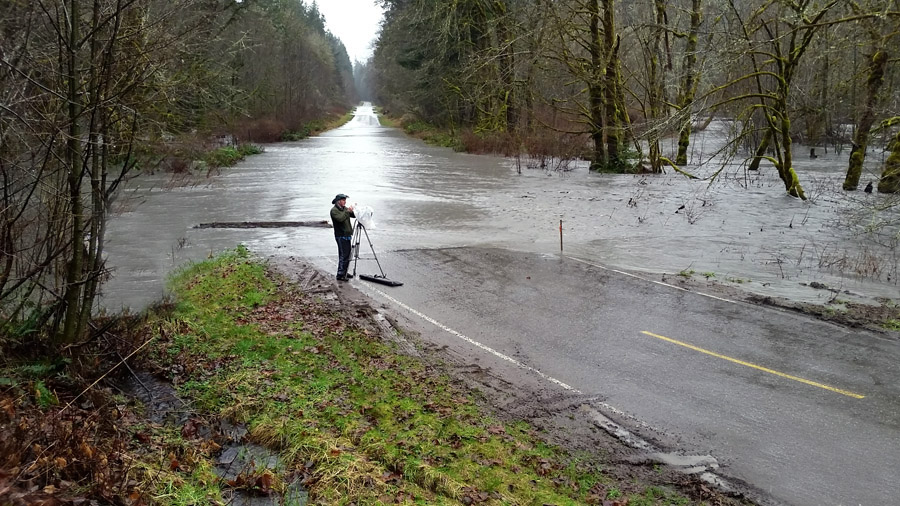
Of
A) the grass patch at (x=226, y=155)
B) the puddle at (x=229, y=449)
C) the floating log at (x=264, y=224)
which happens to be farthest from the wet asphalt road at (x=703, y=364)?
the grass patch at (x=226, y=155)

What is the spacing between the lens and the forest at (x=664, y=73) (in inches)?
825

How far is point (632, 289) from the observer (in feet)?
45.4

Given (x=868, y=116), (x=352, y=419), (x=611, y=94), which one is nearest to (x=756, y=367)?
(x=352, y=419)

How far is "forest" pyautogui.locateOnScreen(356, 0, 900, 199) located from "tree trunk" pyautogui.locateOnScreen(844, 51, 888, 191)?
0.22ft

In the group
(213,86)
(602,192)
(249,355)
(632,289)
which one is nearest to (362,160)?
(213,86)

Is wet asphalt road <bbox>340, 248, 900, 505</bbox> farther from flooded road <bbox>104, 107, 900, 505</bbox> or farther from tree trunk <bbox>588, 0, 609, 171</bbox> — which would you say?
tree trunk <bbox>588, 0, 609, 171</bbox>

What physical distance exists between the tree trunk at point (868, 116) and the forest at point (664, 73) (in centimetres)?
7

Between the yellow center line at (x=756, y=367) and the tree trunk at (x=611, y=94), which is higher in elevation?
the tree trunk at (x=611, y=94)

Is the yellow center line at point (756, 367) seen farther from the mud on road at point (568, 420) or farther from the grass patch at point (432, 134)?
the grass patch at point (432, 134)

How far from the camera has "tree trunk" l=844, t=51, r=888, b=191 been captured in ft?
79.2

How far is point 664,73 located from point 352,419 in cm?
3288

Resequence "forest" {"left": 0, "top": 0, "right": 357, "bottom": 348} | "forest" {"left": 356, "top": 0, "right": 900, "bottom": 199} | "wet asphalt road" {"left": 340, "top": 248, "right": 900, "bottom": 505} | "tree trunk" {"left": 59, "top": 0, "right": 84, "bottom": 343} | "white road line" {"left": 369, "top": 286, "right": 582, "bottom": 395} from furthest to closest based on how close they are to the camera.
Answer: "forest" {"left": 356, "top": 0, "right": 900, "bottom": 199} < "white road line" {"left": 369, "top": 286, "right": 582, "bottom": 395} < "forest" {"left": 0, "top": 0, "right": 357, "bottom": 348} < "tree trunk" {"left": 59, "top": 0, "right": 84, "bottom": 343} < "wet asphalt road" {"left": 340, "top": 248, "right": 900, "bottom": 505}

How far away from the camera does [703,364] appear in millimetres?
9734

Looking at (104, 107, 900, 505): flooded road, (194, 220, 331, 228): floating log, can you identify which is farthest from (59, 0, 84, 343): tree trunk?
(194, 220, 331, 228): floating log
